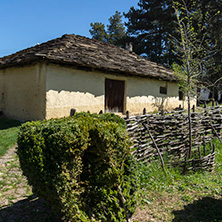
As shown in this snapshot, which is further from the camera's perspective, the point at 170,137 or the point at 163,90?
the point at 163,90

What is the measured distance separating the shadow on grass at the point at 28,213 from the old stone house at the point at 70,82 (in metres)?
5.37

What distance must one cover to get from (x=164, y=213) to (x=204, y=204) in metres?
0.86

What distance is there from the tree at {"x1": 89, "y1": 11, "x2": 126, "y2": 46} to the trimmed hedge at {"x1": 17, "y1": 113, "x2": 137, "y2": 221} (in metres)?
32.2

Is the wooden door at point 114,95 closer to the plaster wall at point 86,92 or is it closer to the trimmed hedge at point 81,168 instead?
the plaster wall at point 86,92

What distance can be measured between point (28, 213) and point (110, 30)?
39752 millimetres

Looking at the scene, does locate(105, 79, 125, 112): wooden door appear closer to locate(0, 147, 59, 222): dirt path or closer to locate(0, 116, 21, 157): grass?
locate(0, 116, 21, 157): grass

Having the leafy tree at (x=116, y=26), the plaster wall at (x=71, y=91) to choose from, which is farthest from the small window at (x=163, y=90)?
the leafy tree at (x=116, y=26)

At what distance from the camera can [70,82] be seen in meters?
9.09

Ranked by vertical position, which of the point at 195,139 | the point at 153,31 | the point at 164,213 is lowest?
the point at 164,213

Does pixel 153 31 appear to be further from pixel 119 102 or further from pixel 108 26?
pixel 108 26

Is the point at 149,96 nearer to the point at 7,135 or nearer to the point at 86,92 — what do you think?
the point at 86,92

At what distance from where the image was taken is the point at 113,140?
261 cm

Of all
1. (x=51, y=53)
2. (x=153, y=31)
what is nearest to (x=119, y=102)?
(x=51, y=53)

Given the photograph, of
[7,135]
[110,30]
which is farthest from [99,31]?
[7,135]
